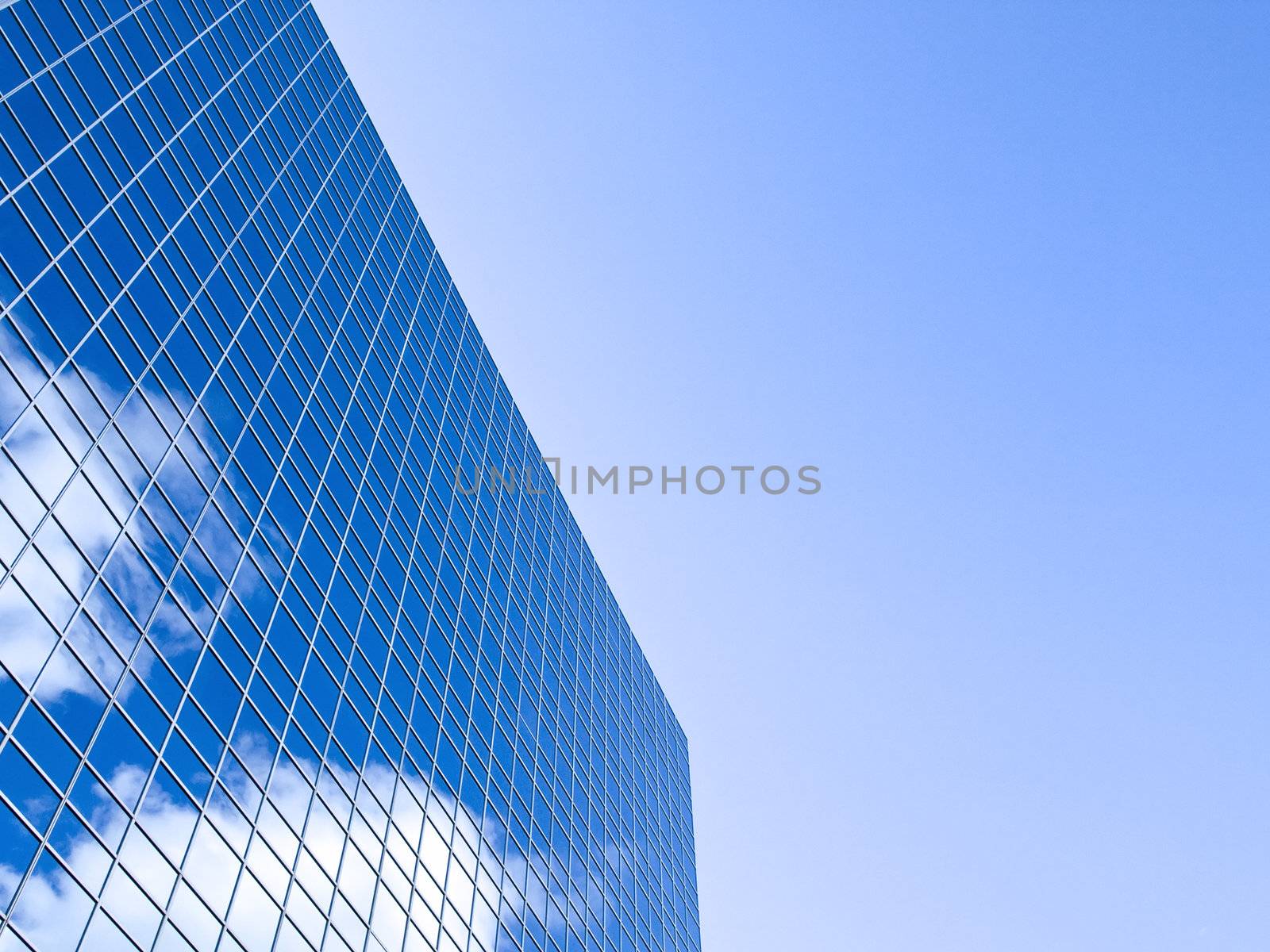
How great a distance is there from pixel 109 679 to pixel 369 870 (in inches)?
469

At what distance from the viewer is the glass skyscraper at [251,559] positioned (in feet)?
79.4

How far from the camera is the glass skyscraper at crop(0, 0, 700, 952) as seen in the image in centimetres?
2419

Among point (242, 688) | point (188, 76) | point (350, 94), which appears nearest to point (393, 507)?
point (242, 688)

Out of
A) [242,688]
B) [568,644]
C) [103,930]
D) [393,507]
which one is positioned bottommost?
[103,930]

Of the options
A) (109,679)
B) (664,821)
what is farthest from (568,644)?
(109,679)

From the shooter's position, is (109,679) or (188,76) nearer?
(109,679)

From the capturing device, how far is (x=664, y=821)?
69812mm

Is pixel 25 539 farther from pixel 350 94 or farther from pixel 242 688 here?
pixel 350 94

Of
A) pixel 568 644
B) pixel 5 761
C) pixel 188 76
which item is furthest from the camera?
pixel 568 644

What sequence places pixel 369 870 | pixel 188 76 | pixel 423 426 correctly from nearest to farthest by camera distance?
pixel 369 870
pixel 188 76
pixel 423 426

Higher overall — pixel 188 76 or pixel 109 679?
pixel 188 76

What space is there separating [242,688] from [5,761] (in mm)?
9210

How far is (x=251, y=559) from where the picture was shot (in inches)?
1293

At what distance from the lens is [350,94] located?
62.9 metres
